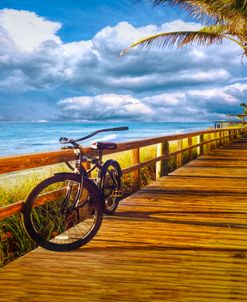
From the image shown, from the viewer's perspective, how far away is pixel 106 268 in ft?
11.6

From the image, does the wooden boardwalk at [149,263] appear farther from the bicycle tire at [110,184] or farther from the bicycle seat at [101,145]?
the bicycle seat at [101,145]

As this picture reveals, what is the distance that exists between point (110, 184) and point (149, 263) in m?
1.62

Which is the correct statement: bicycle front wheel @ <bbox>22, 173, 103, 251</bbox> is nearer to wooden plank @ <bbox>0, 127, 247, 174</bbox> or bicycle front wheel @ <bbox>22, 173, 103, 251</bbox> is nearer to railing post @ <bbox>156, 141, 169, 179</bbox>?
wooden plank @ <bbox>0, 127, 247, 174</bbox>

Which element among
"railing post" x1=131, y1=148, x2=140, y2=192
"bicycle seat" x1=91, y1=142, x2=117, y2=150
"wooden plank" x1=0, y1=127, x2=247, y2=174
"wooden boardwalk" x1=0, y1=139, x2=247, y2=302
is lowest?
"wooden boardwalk" x1=0, y1=139, x2=247, y2=302

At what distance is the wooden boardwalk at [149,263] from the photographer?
304 cm

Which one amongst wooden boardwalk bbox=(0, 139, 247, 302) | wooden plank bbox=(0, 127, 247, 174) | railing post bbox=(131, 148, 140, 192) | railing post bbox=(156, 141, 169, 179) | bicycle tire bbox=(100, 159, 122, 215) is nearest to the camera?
wooden boardwalk bbox=(0, 139, 247, 302)

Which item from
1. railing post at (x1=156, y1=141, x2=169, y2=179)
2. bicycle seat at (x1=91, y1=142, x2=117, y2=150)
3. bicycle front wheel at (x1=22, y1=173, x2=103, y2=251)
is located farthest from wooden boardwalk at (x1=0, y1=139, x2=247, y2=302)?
railing post at (x1=156, y1=141, x2=169, y2=179)

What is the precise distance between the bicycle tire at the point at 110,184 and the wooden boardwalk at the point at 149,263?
174mm

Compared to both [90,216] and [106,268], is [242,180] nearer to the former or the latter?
[90,216]

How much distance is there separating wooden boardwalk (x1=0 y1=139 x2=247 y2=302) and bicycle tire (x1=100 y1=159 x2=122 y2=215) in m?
0.17

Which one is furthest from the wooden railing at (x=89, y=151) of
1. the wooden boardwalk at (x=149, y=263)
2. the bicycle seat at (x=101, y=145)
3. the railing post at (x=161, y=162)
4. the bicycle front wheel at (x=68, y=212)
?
the wooden boardwalk at (x=149, y=263)

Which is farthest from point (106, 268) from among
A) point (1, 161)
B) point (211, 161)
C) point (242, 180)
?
point (211, 161)

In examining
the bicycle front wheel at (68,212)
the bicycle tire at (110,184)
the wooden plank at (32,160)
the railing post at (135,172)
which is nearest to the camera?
the wooden plank at (32,160)

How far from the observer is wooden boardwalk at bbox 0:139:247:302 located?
3041 millimetres
